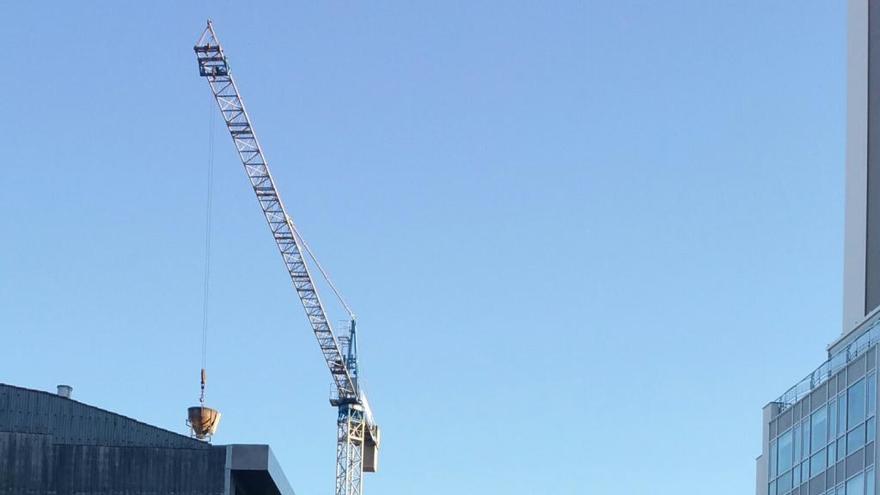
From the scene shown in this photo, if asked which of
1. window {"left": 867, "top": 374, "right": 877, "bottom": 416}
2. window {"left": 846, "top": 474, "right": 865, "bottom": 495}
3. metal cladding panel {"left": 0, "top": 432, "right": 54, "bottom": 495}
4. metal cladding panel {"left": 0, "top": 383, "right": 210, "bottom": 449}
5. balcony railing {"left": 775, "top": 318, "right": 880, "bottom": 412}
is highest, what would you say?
balcony railing {"left": 775, "top": 318, "right": 880, "bottom": 412}

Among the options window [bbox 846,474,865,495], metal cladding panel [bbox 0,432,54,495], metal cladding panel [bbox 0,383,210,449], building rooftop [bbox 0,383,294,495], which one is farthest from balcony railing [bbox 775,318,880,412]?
metal cladding panel [bbox 0,432,54,495]

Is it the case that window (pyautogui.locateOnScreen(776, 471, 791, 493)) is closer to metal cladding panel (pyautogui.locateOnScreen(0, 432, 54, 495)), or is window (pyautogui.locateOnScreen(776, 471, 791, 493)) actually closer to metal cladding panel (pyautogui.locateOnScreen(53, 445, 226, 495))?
metal cladding panel (pyautogui.locateOnScreen(53, 445, 226, 495))

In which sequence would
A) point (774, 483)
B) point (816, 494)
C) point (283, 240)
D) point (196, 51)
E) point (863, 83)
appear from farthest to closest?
point (283, 240)
point (196, 51)
point (863, 83)
point (774, 483)
point (816, 494)

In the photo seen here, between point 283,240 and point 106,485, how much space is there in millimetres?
112597

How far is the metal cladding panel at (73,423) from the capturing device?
82438 millimetres

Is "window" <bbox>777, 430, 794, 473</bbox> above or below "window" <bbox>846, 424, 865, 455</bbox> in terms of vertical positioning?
above

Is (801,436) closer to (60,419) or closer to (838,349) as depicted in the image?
(838,349)

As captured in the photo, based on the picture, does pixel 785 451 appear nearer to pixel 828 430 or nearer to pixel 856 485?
pixel 828 430

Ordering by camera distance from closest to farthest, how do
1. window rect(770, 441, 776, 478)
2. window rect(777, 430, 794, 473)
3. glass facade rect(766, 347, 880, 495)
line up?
glass facade rect(766, 347, 880, 495), window rect(777, 430, 794, 473), window rect(770, 441, 776, 478)

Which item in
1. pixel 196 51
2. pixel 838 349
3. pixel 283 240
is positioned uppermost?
pixel 196 51

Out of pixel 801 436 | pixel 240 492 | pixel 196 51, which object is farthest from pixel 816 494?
pixel 196 51

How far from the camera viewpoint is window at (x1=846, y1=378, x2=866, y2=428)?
238ft

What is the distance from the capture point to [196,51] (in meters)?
180

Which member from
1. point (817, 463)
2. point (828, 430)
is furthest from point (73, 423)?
point (828, 430)
